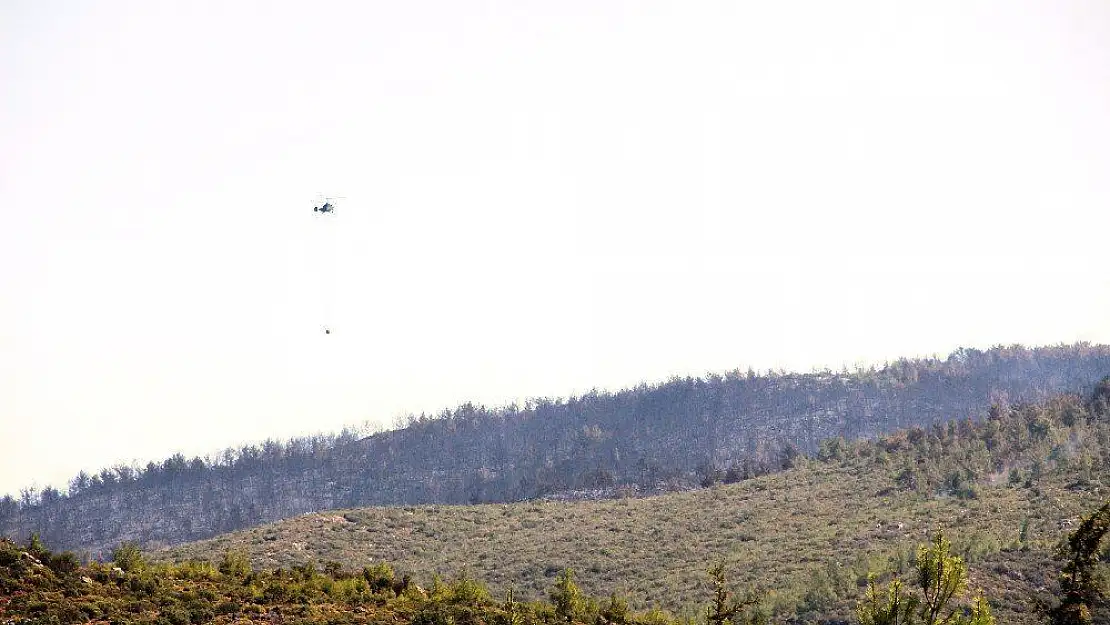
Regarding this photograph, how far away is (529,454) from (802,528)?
115752 mm

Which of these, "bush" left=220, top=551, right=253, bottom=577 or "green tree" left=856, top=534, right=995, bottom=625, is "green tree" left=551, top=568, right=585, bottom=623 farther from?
"bush" left=220, top=551, right=253, bottom=577

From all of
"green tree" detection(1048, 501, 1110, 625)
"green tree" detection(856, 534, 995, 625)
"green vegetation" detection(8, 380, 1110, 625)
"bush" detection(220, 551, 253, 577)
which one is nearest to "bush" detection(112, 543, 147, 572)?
"green vegetation" detection(8, 380, 1110, 625)

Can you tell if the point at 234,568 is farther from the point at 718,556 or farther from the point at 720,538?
the point at 720,538

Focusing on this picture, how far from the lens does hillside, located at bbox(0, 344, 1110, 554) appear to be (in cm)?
16138

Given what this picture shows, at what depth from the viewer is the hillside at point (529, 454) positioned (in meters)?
161

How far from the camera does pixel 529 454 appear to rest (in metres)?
188

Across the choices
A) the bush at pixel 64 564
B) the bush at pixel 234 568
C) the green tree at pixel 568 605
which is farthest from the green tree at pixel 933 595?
the bush at pixel 64 564

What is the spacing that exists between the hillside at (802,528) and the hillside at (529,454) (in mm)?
53356

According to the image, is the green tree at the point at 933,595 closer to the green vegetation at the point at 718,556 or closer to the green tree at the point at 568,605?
the green vegetation at the point at 718,556

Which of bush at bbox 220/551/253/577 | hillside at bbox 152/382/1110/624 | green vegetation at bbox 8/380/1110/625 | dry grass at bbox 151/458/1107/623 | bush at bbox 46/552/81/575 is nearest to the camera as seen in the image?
green vegetation at bbox 8/380/1110/625

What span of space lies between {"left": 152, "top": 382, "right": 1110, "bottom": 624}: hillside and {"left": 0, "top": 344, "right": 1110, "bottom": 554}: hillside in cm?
5336

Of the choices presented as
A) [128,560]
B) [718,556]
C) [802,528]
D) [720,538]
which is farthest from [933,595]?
[720,538]

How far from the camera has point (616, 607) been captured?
1533 inches

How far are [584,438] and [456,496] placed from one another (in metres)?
29.8
